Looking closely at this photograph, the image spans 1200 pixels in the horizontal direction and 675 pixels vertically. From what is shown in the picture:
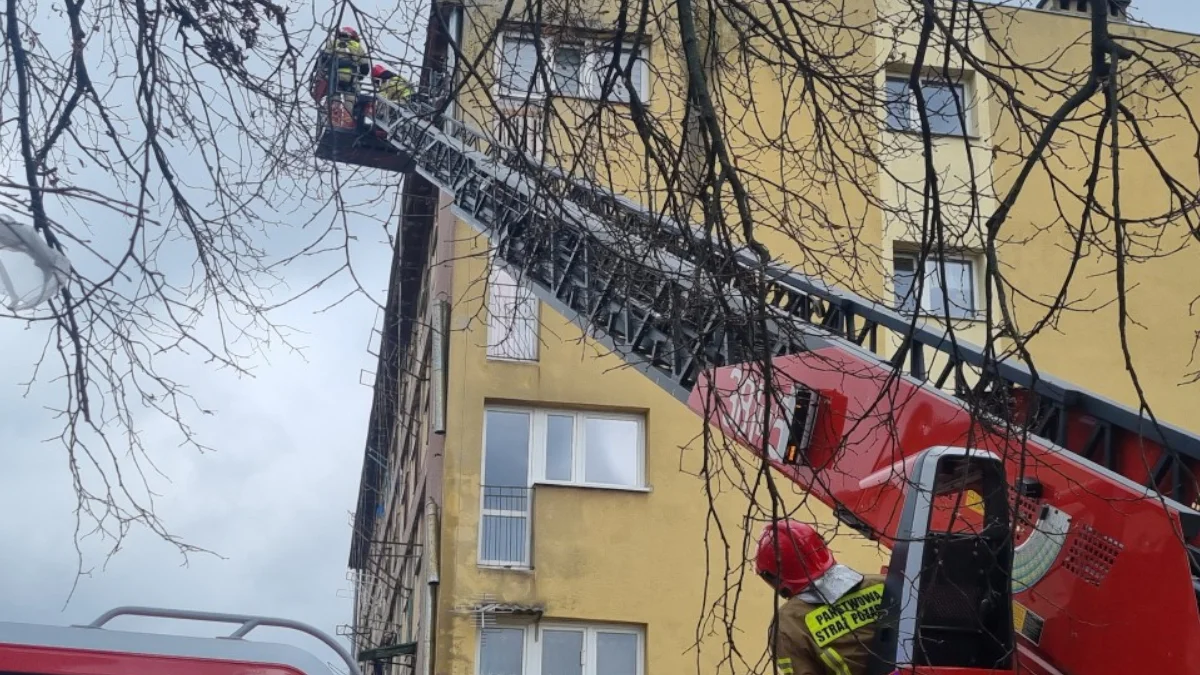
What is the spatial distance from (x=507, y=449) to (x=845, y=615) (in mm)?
9605

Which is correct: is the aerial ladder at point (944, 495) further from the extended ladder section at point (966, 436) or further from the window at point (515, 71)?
the window at point (515, 71)

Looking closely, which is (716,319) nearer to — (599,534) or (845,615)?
(845,615)

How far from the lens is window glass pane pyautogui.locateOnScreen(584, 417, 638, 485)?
14.8 m

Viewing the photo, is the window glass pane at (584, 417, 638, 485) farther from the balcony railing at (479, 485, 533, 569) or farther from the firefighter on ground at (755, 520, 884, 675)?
the firefighter on ground at (755, 520, 884, 675)

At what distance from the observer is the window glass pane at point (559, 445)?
1471 centimetres

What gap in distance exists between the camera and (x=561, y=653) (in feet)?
46.0

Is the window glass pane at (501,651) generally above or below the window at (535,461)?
below

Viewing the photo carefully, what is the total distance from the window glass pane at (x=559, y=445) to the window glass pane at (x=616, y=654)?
1.61 meters

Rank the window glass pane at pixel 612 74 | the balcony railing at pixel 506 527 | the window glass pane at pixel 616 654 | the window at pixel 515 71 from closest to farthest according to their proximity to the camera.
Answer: the window glass pane at pixel 612 74, the window at pixel 515 71, the window glass pane at pixel 616 654, the balcony railing at pixel 506 527

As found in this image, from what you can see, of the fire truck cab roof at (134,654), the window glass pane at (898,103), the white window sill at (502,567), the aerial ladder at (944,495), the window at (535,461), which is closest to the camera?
the fire truck cab roof at (134,654)

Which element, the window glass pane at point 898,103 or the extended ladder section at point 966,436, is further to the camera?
the window glass pane at point 898,103

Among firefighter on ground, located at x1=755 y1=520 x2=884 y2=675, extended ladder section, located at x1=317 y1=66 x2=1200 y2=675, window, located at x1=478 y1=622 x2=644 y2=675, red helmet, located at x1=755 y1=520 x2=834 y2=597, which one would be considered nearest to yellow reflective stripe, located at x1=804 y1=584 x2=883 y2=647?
firefighter on ground, located at x1=755 y1=520 x2=884 y2=675

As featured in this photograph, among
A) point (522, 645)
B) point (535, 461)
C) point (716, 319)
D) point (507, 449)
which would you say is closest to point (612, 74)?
point (716, 319)

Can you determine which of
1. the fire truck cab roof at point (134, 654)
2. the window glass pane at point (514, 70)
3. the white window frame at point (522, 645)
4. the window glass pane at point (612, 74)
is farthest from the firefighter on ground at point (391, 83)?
the white window frame at point (522, 645)
